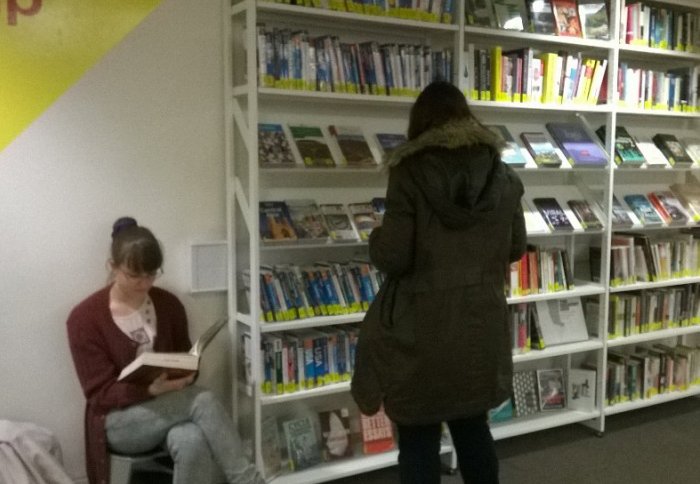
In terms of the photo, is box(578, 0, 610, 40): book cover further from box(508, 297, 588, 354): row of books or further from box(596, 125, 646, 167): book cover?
box(508, 297, 588, 354): row of books

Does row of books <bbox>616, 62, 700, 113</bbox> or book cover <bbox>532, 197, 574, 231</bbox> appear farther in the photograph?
row of books <bbox>616, 62, 700, 113</bbox>

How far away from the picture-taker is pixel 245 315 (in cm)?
284

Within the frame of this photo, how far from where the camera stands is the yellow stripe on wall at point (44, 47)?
8.02 ft

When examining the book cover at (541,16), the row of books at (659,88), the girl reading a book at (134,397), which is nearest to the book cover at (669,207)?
the row of books at (659,88)

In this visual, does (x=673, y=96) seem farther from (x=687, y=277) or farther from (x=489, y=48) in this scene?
(x=489, y=48)

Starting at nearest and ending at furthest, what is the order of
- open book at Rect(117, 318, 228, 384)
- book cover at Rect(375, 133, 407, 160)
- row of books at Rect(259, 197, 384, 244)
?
open book at Rect(117, 318, 228, 384) < row of books at Rect(259, 197, 384, 244) < book cover at Rect(375, 133, 407, 160)

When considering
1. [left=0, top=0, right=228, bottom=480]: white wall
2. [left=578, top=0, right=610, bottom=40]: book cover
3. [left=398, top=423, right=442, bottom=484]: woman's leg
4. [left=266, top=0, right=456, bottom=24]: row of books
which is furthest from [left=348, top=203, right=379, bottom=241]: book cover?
[left=578, top=0, right=610, bottom=40]: book cover

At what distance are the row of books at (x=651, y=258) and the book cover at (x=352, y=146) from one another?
1483mm

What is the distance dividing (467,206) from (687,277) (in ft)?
7.74

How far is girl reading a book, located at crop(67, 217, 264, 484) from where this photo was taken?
239cm

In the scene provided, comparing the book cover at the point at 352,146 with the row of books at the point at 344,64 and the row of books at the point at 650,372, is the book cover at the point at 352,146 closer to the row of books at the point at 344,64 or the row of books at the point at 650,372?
the row of books at the point at 344,64

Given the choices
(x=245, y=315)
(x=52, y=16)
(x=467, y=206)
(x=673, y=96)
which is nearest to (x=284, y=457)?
(x=245, y=315)

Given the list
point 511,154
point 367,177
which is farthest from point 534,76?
point 367,177

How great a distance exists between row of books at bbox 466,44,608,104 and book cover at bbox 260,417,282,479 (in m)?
Result: 1.67
